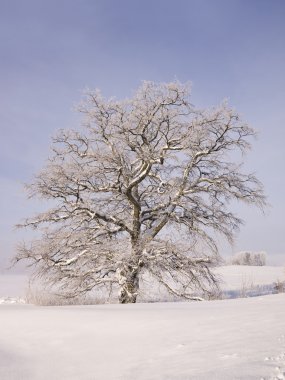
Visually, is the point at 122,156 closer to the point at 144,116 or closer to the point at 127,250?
the point at 144,116

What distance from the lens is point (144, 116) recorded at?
12.9 m

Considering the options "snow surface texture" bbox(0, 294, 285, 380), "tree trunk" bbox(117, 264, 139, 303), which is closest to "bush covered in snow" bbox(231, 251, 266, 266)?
"tree trunk" bbox(117, 264, 139, 303)

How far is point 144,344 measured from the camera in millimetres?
4098

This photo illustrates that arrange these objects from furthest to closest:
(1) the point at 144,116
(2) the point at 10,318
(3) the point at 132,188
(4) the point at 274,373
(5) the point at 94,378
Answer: (3) the point at 132,188, (1) the point at 144,116, (2) the point at 10,318, (5) the point at 94,378, (4) the point at 274,373

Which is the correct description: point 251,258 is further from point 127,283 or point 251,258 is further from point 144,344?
point 144,344

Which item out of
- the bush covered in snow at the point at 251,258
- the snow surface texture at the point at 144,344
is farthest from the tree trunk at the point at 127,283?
the bush covered in snow at the point at 251,258

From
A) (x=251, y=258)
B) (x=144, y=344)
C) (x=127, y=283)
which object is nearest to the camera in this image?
(x=144, y=344)

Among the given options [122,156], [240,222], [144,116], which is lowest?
[240,222]

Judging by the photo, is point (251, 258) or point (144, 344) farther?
point (251, 258)

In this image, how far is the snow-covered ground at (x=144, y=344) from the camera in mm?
2896

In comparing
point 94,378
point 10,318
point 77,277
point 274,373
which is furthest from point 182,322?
point 77,277

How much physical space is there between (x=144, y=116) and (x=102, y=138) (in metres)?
1.64

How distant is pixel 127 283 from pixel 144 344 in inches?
330

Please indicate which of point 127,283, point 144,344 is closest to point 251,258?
point 127,283
